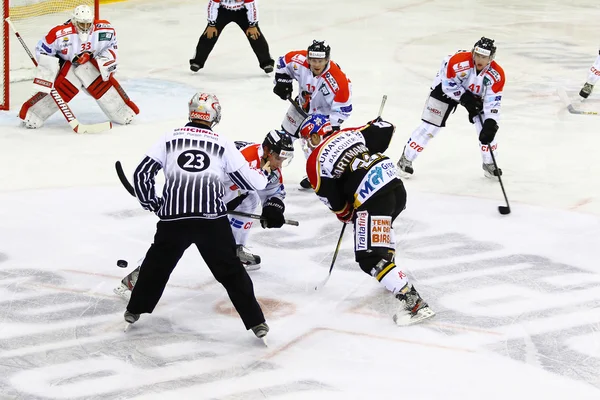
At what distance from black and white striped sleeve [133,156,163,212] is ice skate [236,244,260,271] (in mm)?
987

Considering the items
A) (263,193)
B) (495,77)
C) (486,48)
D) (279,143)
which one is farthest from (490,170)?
(279,143)

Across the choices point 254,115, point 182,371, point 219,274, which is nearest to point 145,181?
point 219,274

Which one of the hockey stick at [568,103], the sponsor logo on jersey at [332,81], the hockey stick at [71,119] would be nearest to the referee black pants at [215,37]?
the hockey stick at [71,119]

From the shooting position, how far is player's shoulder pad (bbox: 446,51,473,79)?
6.74 m

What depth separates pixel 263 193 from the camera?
5.09 m

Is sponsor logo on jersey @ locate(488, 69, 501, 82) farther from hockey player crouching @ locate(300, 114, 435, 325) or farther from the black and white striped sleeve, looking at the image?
the black and white striped sleeve

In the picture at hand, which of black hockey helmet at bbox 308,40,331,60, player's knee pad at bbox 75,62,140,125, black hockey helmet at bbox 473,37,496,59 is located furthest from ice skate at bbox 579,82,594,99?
player's knee pad at bbox 75,62,140,125

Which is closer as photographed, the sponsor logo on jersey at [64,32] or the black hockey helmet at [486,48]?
the black hockey helmet at [486,48]

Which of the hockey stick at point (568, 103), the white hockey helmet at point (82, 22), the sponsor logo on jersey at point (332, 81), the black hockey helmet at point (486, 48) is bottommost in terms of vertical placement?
the hockey stick at point (568, 103)

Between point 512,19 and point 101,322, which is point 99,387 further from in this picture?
point 512,19

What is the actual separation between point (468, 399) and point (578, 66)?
765 centimetres

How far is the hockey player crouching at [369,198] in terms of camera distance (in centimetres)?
471

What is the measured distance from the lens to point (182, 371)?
421 centimetres

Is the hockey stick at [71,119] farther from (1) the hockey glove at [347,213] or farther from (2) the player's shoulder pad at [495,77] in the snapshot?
(1) the hockey glove at [347,213]
